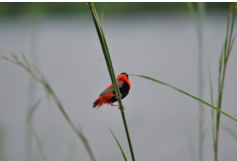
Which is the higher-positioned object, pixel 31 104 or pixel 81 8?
pixel 81 8

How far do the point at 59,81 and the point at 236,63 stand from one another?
0.61m

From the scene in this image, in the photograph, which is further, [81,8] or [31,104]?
[81,8]

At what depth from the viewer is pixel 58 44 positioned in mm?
1109

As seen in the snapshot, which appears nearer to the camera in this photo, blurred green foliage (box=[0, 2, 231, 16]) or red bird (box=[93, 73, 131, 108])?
red bird (box=[93, 73, 131, 108])

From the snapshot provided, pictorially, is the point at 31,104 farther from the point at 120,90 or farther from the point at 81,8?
the point at 81,8

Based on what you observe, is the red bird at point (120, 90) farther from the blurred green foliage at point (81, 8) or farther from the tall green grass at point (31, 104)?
the blurred green foliage at point (81, 8)

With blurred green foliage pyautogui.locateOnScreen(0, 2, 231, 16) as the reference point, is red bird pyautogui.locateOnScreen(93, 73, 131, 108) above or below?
below

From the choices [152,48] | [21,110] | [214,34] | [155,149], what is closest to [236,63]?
[214,34]

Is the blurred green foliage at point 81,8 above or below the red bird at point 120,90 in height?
above

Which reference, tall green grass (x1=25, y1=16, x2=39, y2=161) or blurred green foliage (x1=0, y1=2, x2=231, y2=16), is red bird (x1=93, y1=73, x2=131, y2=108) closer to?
tall green grass (x1=25, y1=16, x2=39, y2=161)

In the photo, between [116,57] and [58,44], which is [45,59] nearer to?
[58,44]

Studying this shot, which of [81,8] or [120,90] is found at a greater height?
[81,8]

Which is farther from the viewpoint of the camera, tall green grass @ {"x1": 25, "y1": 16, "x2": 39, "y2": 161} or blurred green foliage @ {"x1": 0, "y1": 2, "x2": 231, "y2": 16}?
blurred green foliage @ {"x1": 0, "y1": 2, "x2": 231, "y2": 16}

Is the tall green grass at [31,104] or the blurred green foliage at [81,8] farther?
the blurred green foliage at [81,8]
